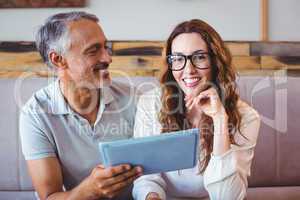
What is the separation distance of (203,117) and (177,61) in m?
0.21

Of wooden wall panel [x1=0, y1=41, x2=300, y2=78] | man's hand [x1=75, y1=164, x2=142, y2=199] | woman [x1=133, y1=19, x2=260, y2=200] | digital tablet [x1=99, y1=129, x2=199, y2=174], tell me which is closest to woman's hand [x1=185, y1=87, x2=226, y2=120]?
woman [x1=133, y1=19, x2=260, y2=200]

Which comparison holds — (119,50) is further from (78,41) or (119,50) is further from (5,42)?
(78,41)

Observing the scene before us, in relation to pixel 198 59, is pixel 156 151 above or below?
below

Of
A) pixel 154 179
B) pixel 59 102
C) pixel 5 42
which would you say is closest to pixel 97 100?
pixel 59 102

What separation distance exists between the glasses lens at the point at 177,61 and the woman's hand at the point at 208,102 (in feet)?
0.33

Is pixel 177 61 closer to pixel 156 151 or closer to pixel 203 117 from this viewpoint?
pixel 203 117

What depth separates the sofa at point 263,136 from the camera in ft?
5.35

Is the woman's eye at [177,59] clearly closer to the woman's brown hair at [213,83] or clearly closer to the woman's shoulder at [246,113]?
the woman's brown hair at [213,83]

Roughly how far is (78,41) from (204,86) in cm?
41

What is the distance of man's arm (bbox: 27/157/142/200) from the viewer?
105cm

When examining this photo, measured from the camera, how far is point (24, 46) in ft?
6.42

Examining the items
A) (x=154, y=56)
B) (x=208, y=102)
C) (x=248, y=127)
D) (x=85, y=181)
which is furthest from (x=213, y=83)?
(x=154, y=56)

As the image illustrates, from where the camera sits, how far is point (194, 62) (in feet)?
4.11

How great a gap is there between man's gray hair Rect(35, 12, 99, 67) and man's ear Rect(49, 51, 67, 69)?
0.04 feet
